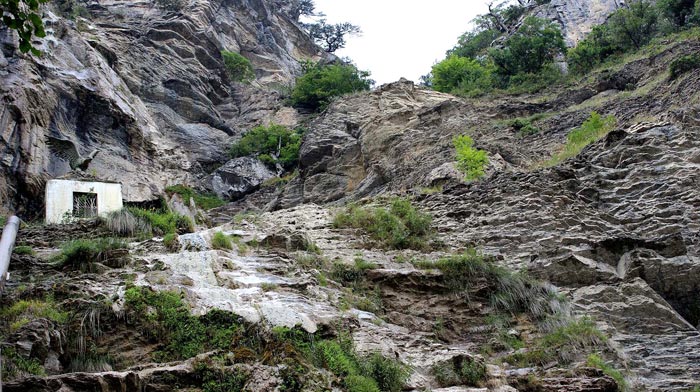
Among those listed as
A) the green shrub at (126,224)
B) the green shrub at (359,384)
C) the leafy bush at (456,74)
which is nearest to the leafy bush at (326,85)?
the leafy bush at (456,74)

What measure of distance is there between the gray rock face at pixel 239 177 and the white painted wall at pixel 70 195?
30.4ft

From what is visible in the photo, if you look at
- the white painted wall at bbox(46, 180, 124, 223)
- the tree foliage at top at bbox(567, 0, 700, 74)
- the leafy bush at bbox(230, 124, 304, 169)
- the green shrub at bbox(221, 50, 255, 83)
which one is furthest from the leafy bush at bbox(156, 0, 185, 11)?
the white painted wall at bbox(46, 180, 124, 223)

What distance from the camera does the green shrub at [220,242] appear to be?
12836 mm

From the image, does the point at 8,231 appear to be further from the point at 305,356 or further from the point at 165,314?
the point at 305,356

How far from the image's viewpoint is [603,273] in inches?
502

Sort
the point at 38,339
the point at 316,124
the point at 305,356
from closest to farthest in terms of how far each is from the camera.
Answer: the point at 38,339
the point at 305,356
the point at 316,124

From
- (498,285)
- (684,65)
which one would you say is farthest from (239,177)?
(498,285)

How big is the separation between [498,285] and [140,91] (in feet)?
86.6

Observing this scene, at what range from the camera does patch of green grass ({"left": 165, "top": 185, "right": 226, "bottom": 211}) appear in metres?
25.8

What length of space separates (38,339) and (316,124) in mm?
22007

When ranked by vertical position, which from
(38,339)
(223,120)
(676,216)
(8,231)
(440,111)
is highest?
(223,120)

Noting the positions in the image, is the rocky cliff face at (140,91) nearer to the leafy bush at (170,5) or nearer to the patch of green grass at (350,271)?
the leafy bush at (170,5)

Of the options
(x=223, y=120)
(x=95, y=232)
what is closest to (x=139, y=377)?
(x=95, y=232)

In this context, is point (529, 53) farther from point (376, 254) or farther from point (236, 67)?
point (376, 254)
